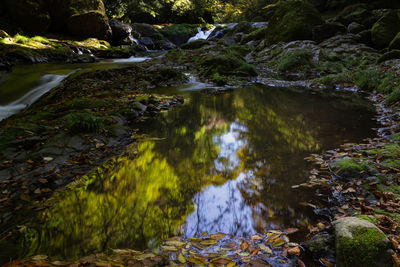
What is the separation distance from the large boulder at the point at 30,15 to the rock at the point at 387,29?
23470mm

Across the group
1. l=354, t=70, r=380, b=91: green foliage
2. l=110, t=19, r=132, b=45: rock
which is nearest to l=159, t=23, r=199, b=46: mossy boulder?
l=110, t=19, r=132, b=45: rock

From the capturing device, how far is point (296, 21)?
633 inches

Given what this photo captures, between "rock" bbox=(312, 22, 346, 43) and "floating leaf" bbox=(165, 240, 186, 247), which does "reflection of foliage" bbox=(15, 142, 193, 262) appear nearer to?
"floating leaf" bbox=(165, 240, 186, 247)

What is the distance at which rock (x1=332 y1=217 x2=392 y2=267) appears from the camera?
163 cm

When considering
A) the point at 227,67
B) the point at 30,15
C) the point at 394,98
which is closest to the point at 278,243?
the point at 394,98

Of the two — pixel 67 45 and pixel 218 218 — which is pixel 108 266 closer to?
pixel 218 218

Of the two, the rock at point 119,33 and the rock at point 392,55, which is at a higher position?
the rock at point 119,33

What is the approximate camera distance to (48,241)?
2.12m

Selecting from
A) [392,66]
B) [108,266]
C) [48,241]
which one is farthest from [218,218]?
[392,66]

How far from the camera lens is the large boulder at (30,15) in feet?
55.0

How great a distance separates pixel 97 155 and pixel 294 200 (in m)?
A: 3.09

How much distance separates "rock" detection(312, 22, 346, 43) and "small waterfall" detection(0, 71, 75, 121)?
15.6 m

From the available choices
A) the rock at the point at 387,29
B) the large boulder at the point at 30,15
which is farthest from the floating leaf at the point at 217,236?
the large boulder at the point at 30,15

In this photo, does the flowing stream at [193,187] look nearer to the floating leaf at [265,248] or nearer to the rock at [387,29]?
the floating leaf at [265,248]
